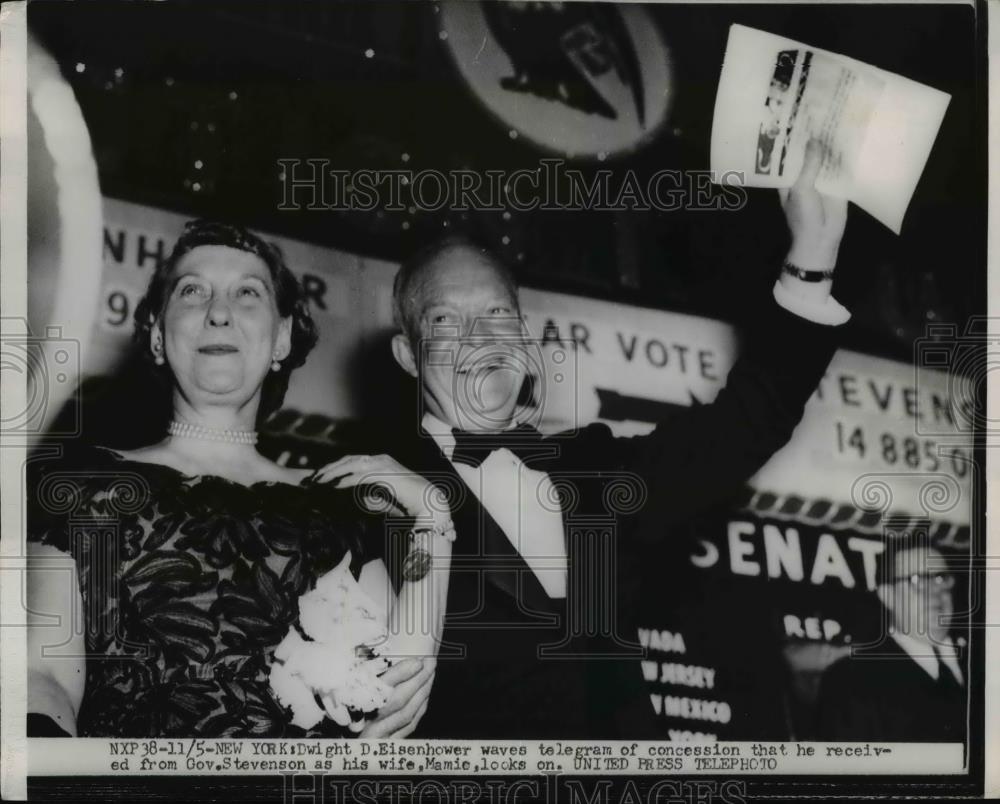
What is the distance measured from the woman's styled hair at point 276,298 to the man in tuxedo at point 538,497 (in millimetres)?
187

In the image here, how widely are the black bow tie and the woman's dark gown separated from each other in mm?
213

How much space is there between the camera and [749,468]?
82.2 inches

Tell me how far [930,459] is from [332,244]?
1239mm

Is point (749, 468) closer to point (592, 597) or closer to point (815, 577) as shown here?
point (815, 577)

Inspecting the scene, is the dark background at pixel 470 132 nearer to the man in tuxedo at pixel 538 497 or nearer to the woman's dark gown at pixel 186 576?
the man in tuxedo at pixel 538 497

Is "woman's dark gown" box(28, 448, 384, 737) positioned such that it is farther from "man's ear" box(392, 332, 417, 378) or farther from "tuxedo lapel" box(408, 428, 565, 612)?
"man's ear" box(392, 332, 417, 378)

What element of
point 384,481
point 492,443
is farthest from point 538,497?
point 384,481

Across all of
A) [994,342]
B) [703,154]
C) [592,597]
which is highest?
[703,154]

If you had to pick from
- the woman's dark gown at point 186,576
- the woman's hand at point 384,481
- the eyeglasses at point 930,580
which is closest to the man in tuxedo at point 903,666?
the eyeglasses at point 930,580

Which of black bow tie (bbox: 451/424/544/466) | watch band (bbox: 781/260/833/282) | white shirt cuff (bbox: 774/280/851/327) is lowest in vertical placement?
black bow tie (bbox: 451/424/544/466)

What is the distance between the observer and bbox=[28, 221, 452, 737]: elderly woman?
2.06 meters

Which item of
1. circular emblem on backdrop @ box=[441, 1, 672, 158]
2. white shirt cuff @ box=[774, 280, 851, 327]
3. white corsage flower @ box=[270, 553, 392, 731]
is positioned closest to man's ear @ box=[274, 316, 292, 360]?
white corsage flower @ box=[270, 553, 392, 731]

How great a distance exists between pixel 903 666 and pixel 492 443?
913 millimetres
